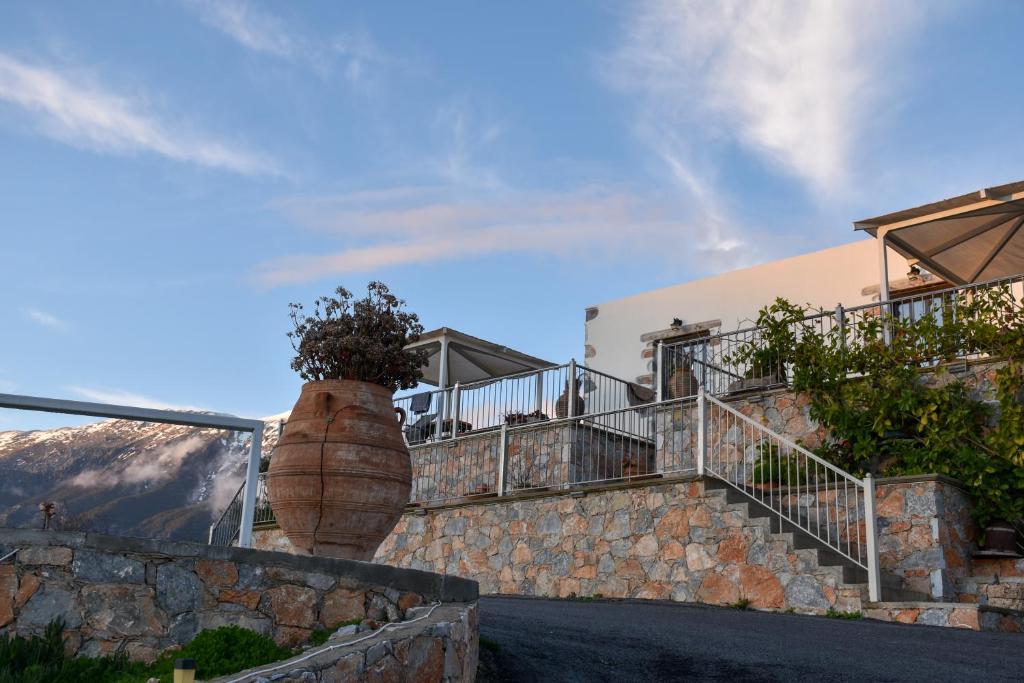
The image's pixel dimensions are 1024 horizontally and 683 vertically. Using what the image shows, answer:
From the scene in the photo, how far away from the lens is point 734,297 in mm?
15531

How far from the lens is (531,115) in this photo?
9.93 meters

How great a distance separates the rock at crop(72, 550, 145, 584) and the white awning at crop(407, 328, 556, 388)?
11289mm

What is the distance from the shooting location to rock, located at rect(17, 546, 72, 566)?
3998 mm

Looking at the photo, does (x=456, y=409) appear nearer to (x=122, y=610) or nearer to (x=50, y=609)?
(x=122, y=610)

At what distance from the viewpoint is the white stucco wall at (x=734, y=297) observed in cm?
1435

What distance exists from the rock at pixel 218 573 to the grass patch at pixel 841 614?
5.77 m

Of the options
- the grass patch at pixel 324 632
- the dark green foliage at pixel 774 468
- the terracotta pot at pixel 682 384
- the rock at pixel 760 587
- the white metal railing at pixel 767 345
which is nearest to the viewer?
the grass patch at pixel 324 632

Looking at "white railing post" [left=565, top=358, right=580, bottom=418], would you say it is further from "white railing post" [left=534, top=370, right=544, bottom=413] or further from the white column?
the white column

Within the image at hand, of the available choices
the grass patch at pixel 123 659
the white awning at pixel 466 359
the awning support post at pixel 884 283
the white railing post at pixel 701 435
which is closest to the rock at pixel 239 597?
the grass patch at pixel 123 659

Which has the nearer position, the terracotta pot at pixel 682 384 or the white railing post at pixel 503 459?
the white railing post at pixel 503 459

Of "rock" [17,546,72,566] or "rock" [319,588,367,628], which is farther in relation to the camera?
"rock" [319,588,367,628]

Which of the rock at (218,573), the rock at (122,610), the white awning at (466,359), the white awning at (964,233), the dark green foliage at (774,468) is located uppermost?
the white awning at (964,233)

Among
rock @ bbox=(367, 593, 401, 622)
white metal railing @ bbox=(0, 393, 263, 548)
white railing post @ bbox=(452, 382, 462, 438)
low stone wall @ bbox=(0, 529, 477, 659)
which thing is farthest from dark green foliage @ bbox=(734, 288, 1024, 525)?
low stone wall @ bbox=(0, 529, 477, 659)

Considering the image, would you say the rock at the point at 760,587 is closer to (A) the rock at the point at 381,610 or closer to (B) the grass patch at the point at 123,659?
(A) the rock at the point at 381,610
